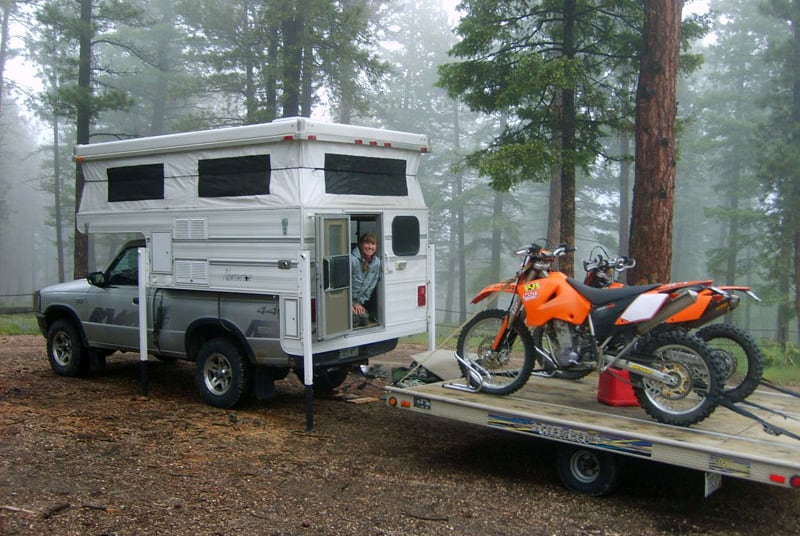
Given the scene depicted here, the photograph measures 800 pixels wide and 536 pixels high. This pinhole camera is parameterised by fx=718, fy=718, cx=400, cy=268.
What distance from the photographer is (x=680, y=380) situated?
5090mm

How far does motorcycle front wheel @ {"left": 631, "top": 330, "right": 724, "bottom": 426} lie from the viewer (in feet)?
16.1

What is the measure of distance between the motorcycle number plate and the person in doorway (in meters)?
3.06

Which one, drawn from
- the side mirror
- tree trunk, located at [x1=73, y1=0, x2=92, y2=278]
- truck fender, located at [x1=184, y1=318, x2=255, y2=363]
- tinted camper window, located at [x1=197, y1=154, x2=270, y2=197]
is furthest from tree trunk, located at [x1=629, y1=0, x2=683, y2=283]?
tree trunk, located at [x1=73, y1=0, x2=92, y2=278]

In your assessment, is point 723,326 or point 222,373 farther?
point 222,373

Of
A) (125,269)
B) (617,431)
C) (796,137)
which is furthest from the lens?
(796,137)

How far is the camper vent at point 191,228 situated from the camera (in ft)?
25.2

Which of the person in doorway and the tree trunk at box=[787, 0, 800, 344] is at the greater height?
the tree trunk at box=[787, 0, 800, 344]

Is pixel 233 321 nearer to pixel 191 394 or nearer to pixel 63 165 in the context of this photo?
pixel 191 394

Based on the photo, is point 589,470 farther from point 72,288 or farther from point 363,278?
point 72,288

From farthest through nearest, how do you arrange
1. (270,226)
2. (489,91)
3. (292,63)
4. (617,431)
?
(292,63)
(489,91)
(270,226)
(617,431)

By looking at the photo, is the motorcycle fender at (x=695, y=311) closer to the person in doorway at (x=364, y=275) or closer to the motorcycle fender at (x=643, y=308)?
the motorcycle fender at (x=643, y=308)

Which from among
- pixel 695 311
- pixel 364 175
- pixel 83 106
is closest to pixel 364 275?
pixel 364 175

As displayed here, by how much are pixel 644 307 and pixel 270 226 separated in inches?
144

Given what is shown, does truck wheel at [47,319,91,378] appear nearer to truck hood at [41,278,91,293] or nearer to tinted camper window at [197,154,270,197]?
truck hood at [41,278,91,293]
